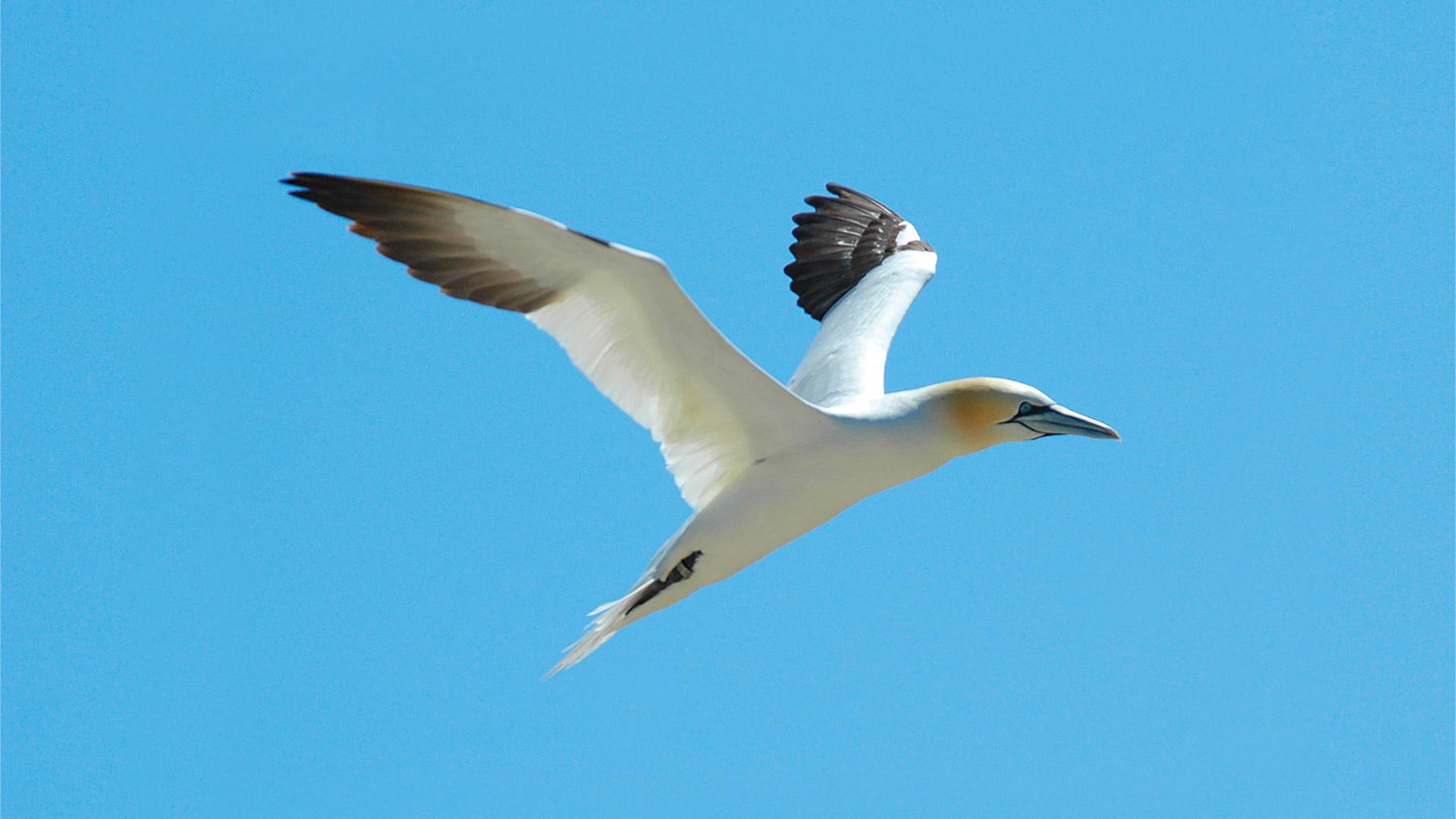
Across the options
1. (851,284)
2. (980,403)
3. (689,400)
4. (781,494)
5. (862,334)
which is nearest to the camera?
(689,400)

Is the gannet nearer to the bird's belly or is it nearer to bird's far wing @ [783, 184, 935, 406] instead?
the bird's belly

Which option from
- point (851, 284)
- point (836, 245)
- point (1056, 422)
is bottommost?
point (1056, 422)

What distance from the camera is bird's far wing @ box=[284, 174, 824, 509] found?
276 inches

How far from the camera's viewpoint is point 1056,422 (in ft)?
27.0

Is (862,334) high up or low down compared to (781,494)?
up

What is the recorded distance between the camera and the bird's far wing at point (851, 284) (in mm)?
9539

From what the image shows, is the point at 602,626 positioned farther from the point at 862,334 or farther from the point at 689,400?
the point at 862,334

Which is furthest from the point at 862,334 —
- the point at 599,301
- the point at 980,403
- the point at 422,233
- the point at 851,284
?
the point at 422,233

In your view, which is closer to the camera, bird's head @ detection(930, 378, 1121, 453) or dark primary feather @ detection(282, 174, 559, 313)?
dark primary feather @ detection(282, 174, 559, 313)

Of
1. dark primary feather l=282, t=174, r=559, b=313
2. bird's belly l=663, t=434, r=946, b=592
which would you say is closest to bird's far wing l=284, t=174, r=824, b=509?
dark primary feather l=282, t=174, r=559, b=313

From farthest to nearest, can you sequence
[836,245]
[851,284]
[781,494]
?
[836,245]
[851,284]
[781,494]

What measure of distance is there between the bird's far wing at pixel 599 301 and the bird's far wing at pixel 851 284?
139 cm

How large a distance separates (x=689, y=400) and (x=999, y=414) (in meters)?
1.73

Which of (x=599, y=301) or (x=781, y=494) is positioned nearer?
(x=599, y=301)
